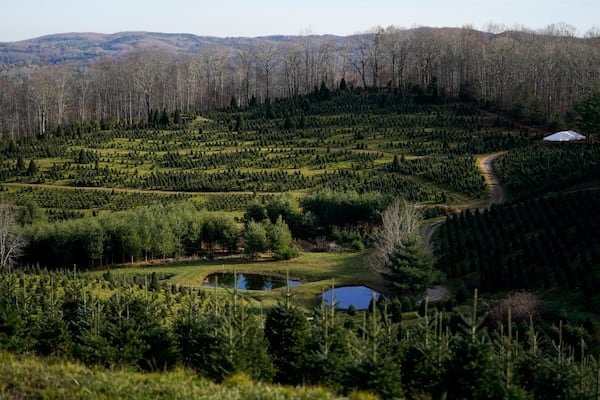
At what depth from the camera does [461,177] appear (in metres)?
53.5

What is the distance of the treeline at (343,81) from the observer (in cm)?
8056

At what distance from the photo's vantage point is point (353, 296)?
117 ft

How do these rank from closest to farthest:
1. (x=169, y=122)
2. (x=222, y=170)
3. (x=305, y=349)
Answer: (x=305, y=349), (x=222, y=170), (x=169, y=122)

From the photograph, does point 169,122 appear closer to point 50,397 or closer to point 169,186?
point 169,186

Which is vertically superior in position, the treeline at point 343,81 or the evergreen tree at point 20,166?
the treeline at point 343,81

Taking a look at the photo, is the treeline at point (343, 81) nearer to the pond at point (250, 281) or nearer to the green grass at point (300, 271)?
the green grass at point (300, 271)

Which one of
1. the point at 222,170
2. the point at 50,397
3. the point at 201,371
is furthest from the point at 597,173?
the point at 50,397

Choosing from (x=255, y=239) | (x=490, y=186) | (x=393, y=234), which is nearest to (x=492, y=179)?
(x=490, y=186)

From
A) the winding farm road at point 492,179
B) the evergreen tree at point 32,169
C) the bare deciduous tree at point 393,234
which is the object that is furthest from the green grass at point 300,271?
the evergreen tree at point 32,169

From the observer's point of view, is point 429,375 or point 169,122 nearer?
point 429,375

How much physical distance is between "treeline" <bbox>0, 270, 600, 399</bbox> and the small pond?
15.3m

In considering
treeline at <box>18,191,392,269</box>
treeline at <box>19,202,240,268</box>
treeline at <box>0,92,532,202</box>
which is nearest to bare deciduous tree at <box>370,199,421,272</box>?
treeline at <box>18,191,392,269</box>

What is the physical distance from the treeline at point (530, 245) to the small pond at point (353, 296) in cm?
447

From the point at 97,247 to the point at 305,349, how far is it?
1183 inches
